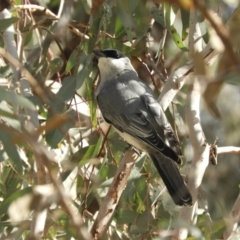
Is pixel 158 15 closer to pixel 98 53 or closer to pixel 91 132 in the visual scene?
pixel 98 53

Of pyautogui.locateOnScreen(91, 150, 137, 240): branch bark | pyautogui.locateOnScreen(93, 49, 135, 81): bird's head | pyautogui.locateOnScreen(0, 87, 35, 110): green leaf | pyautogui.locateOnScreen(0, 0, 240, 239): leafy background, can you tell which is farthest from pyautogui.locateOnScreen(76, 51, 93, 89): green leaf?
pyautogui.locateOnScreen(0, 87, 35, 110): green leaf

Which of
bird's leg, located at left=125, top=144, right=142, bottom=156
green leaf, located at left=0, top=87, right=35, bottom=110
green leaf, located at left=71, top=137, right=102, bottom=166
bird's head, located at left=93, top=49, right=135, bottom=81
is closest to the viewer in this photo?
green leaf, located at left=0, top=87, right=35, bottom=110

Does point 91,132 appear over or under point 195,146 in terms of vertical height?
under

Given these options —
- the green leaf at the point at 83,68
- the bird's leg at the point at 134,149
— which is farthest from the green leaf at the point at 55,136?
the bird's leg at the point at 134,149

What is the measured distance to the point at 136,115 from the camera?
2.90m

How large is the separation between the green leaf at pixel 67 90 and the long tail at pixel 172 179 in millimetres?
528

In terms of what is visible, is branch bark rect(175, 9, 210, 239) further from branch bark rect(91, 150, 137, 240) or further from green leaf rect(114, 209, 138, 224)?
green leaf rect(114, 209, 138, 224)

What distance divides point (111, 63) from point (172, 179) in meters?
0.88

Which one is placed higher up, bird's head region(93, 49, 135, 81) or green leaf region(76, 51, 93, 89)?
green leaf region(76, 51, 93, 89)

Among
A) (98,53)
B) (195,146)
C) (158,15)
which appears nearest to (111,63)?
(98,53)

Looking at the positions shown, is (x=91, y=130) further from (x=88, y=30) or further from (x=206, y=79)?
(x=206, y=79)

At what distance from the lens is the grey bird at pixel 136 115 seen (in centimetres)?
259

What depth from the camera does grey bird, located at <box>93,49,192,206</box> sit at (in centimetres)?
259

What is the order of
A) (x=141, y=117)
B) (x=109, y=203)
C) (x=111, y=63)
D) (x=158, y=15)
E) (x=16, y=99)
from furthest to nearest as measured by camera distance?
(x=111, y=63)
(x=141, y=117)
(x=158, y=15)
(x=109, y=203)
(x=16, y=99)
